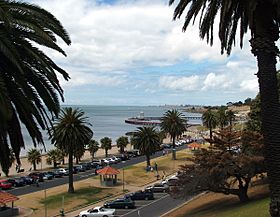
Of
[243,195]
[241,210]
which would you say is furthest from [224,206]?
[241,210]

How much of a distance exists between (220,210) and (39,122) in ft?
78.7

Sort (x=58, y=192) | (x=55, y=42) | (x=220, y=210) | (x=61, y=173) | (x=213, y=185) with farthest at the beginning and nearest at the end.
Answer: (x=61, y=173) → (x=58, y=192) → (x=213, y=185) → (x=220, y=210) → (x=55, y=42)

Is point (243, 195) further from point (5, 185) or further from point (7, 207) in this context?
point (5, 185)

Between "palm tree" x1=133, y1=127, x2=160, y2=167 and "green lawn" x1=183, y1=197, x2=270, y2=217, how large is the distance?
3362 centimetres

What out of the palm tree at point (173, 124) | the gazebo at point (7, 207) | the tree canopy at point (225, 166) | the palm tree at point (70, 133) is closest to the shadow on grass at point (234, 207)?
the tree canopy at point (225, 166)

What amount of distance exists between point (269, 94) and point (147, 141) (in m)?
55.9

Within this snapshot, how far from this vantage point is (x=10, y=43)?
11.6 m

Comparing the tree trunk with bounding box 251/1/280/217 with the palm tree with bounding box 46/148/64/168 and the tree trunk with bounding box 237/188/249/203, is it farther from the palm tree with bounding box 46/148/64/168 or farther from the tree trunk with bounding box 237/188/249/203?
the palm tree with bounding box 46/148/64/168

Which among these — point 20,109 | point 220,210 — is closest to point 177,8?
point 20,109

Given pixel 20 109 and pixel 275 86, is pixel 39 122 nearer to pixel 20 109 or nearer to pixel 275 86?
pixel 20 109

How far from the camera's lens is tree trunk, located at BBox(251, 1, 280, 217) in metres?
14.6

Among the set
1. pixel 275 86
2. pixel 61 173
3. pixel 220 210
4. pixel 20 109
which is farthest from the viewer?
pixel 61 173

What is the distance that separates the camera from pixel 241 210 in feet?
99.6

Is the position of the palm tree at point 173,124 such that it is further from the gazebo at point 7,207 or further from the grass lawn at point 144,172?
A: the gazebo at point 7,207
